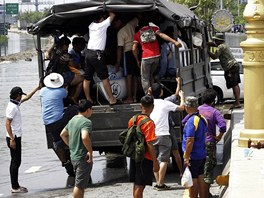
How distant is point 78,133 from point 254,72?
2547 millimetres

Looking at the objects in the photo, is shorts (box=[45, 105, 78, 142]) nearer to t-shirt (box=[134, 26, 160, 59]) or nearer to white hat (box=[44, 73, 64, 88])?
white hat (box=[44, 73, 64, 88])

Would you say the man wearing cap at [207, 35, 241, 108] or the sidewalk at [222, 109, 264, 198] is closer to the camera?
the sidewalk at [222, 109, 264, 198]

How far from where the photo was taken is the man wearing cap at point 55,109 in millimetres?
12969

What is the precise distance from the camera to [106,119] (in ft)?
42.8

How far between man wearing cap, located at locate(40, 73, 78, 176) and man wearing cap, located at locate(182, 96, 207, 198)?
123 inches

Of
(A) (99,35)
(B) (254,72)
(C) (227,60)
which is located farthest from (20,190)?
(C) (227,60)

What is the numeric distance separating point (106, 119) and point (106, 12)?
6.18 feet

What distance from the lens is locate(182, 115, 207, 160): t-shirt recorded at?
10234mm

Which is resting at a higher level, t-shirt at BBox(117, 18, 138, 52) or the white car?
t-shirt at BBox(117, 18, 138, 52)

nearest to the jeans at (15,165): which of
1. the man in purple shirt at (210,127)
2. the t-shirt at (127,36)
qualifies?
the t-shirt at (127,36)

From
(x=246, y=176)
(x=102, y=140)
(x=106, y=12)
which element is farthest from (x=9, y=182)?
(x=246, y=176)

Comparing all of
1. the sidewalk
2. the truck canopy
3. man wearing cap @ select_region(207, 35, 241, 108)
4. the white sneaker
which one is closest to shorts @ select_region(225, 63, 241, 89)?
man wearing cap @ select_region(207, 35, 241, 108)

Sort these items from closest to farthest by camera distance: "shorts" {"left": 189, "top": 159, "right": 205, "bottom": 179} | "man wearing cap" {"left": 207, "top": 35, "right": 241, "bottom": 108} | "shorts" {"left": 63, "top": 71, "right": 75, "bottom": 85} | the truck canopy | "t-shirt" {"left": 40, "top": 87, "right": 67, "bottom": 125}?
"shorts" {"left": 189, "top": 159, "right": 205, "bottom": 179}
the truck canopy
"t-shirt" {"left": 40, "top": 87, "right": 67, "bottom": 125}
"shorts" {"left": 63, "top": 71, "right": 75, "bottom": 85}
"man wearing cap" {"left": 207, "top": 35, "right": 241, "bottom": 108}

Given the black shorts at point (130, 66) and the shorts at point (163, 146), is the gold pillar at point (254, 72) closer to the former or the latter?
the shorts at point (163, 146)
